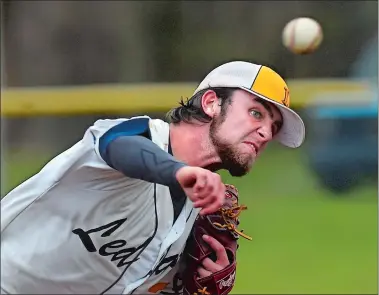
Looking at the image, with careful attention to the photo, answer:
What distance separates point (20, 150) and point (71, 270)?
7300 millimetres

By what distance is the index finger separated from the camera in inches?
72.5

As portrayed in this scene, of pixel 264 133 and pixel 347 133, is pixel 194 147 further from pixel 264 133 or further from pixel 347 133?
pixel 347 133

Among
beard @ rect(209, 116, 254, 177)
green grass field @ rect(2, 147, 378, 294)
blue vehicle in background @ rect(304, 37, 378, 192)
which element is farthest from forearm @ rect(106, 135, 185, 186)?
blue vehicle in background @ rect(304, 37, 378, 192)

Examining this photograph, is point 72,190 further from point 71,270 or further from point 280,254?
point 280,254

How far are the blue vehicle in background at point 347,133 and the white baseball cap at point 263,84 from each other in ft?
17.4

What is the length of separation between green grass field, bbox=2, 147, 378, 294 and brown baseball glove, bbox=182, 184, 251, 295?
1050 millimetres

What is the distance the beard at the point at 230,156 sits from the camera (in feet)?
5.60

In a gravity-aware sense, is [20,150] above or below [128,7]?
below

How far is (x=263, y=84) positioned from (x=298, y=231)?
4.18m

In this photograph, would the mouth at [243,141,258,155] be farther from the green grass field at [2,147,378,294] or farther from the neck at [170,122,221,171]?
the green grass field at [2,147,378,294]

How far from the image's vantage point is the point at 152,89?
6.71 meters

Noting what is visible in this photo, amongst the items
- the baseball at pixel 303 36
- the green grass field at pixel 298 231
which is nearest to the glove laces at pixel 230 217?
the green grass field at pixel 298 231

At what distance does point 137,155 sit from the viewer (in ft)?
4.71

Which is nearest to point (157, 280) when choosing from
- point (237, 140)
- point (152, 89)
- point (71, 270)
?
point (71, 270)
